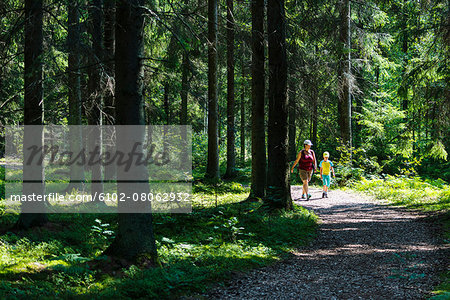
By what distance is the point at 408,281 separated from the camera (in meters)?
5.25

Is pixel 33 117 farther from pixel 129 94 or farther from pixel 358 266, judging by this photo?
pixel 358 266

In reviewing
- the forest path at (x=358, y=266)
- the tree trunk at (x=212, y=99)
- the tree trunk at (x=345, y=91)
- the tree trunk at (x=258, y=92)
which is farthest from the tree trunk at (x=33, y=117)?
the tree trunk at (x=345, y=91)

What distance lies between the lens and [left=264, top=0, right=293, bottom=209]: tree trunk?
949 cm

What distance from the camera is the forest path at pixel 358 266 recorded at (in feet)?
16.3

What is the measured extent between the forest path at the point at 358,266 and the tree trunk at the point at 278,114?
1.52 metres

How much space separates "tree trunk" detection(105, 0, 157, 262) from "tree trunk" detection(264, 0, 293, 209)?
16.2 feet

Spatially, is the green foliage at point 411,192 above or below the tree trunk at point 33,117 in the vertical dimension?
below

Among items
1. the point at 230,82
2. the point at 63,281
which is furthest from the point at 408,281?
the point at 230,82

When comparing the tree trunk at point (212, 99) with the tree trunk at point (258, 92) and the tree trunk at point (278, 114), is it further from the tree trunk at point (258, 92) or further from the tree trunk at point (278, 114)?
the tree trunk at point (278, 114)

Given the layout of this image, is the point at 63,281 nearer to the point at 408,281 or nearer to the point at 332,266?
the point at 332,266

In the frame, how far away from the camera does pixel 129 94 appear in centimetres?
508

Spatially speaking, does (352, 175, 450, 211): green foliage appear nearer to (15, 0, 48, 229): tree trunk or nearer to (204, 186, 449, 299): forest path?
(204, 186, 449, 299): forest path

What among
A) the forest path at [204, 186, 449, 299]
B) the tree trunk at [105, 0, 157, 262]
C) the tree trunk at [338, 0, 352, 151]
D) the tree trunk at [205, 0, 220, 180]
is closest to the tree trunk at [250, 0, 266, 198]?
the forest path at [204, 186, 449, 299]

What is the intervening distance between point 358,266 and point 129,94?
4.85m
